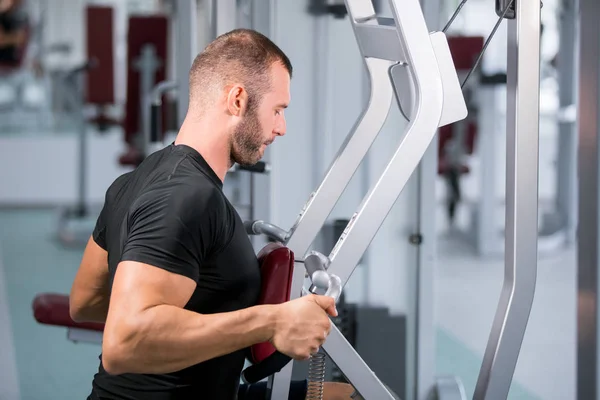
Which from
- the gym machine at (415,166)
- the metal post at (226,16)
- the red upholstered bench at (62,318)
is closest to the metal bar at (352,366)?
the gym machine at (415,166)

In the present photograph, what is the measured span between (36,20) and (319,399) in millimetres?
7830

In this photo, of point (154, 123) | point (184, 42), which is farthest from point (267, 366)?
point (154, 123)

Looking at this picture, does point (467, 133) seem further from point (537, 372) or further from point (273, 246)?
point (273, 246)

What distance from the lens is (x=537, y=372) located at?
3410mm

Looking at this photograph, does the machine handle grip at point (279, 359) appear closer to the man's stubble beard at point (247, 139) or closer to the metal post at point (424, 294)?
the man's stubble beard at point (247, 139)

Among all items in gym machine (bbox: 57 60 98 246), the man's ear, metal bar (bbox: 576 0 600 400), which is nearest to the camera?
the man's ear

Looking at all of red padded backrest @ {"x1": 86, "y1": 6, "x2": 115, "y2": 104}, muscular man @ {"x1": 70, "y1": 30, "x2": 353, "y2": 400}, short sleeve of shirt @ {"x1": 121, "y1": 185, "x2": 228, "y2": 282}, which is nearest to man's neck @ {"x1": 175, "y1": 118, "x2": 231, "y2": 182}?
muscular man @ {"x1": 70, "y1": 30, "x2": 353, "y2": 400}

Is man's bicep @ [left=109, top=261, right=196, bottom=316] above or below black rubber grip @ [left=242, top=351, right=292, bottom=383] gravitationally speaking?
above

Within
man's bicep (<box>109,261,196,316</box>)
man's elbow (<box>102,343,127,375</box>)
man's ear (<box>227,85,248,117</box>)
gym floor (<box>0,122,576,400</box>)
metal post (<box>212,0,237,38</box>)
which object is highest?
metal post (<box>212,0,237,38</box>)

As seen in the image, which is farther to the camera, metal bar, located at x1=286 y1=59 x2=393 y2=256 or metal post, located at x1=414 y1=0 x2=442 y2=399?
metal post, located at x1=414 y1=0 x2=442 y2=399

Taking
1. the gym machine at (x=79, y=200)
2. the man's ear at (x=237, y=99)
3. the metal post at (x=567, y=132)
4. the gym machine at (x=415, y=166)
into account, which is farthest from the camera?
the gym machine at (x=79, y=200)

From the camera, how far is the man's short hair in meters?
1.46

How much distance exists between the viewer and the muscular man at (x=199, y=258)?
1.27m

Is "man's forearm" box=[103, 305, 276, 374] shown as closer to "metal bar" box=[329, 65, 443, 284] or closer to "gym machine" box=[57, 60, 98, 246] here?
"metal bar" box=[329, 65, 443, 284]
